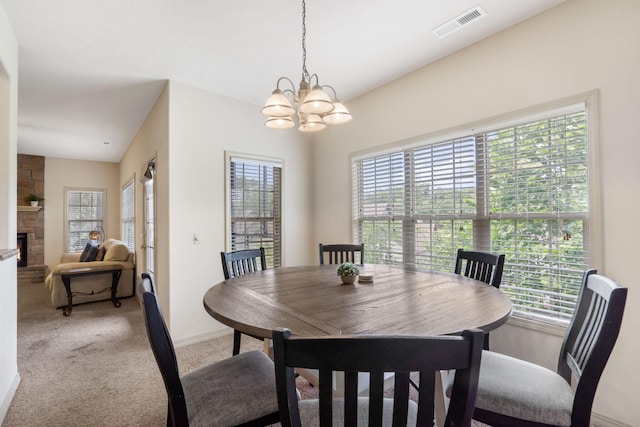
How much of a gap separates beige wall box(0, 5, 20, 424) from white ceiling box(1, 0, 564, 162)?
0.90 ft

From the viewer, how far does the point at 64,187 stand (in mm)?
6859

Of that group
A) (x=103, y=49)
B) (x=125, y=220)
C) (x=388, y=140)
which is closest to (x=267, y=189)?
(x=388, y=140)

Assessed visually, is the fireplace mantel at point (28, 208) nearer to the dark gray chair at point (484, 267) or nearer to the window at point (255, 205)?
the window at point (255, 205)

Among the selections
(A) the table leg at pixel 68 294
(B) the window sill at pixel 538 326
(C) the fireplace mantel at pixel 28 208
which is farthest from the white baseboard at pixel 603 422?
(C) the fireplace mantel at pixel 28 208

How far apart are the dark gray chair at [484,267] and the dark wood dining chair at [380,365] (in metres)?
1.43

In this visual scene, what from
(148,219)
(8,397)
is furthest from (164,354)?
(148,219)

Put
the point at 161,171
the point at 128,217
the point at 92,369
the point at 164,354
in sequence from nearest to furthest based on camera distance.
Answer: the point at 164,354 → the point at 92,369 → the point at 161,171 → the point at 128,217

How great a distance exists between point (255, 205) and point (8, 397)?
2551 mm

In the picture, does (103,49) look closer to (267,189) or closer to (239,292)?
(267,189)

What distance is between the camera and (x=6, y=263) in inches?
82.8

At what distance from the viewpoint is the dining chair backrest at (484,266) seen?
200cm

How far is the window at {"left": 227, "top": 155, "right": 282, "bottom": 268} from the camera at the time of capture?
361 cm

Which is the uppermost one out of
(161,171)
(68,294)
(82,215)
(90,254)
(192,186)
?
(161,171)

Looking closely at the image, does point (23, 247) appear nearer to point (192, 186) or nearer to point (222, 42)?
point (192, 186)
